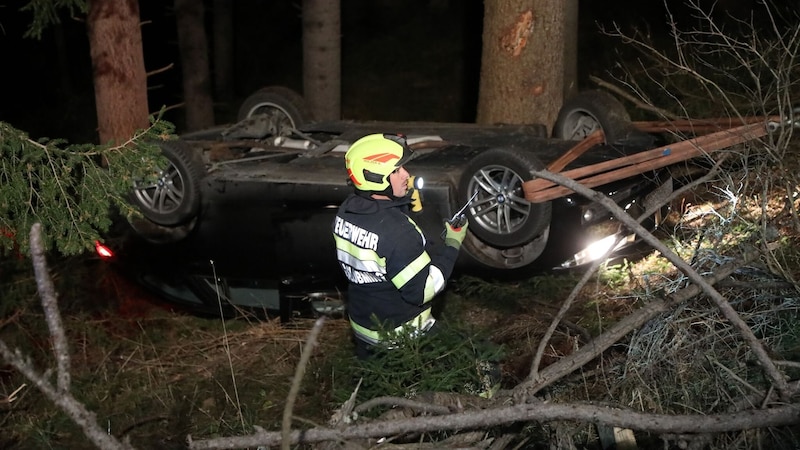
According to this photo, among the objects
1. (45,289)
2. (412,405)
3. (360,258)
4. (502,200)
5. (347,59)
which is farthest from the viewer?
(347,59)

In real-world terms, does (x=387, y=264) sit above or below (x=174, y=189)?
above

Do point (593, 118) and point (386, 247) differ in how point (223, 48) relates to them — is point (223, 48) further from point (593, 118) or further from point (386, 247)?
point (386, 247)

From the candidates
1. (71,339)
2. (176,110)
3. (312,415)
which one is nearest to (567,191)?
(312,415)

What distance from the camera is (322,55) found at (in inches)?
424

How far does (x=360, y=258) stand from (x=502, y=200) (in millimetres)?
1432

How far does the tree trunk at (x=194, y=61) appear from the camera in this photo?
43.8ft

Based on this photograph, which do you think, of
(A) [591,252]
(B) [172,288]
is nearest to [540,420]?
(A) [591,252]

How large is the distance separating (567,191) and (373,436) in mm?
2291

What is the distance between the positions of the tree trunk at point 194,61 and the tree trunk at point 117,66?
519cm

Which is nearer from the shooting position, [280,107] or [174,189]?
[174,189]

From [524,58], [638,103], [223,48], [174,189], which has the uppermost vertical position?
[638,103]

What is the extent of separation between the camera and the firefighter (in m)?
4.40

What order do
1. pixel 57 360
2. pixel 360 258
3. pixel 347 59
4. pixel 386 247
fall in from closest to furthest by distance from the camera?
1. pixel 57 360
2. pixel 386 247
3. pixel 360 258
4. pixel 347 59

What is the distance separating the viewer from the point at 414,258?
4395mm
